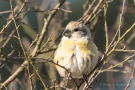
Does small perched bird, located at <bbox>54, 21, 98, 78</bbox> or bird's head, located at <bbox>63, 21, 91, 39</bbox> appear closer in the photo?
small perched bird, located at <bbox>54, 21, 98, 78</bbox>

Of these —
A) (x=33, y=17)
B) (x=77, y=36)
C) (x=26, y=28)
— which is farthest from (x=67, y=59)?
(x=33, y=17)

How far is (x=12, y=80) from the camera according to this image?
4680mm

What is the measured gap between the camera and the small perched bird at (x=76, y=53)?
15.3 feet

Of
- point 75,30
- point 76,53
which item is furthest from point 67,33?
point 76,53

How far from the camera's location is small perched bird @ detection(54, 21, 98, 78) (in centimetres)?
465

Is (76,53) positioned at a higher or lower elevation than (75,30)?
lower

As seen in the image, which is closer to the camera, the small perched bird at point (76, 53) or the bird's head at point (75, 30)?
the small perched bird at point (76, 53)

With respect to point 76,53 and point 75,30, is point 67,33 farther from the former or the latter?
point 76,53

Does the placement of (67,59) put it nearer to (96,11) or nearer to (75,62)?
(75,62)

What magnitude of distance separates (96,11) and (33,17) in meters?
6.05

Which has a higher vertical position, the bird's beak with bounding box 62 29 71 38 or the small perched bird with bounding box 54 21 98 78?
the bird's beak with bounding box 62 29 71 38

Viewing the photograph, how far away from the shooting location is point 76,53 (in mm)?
4664

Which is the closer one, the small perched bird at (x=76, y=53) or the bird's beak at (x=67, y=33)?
the small perched bird at (x=76, y=53)

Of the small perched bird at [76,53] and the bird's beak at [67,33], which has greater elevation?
the bird's beak at [67,33]
